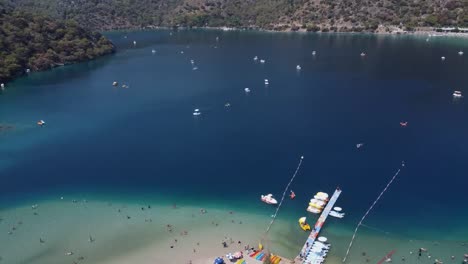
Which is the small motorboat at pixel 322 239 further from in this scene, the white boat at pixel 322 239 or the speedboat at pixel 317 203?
the speedboat at pixel 317 203

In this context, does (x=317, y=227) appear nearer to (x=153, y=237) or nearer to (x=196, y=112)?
(x=153, y=237)

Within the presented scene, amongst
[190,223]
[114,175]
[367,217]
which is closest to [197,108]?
[114,175]

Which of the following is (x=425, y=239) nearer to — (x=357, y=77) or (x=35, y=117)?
(x=357, y=77)

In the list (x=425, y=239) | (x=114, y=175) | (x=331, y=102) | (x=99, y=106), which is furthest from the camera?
(x=99, y=106)

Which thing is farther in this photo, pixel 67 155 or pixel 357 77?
pixel 357 77

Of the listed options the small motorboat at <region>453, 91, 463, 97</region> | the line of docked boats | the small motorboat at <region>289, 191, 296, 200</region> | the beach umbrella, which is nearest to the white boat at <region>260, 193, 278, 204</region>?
the small motorboat at <region>289, 191, 296, 200</region>

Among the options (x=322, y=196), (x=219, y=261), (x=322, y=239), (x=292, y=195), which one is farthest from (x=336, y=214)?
(x=219, y=261)
